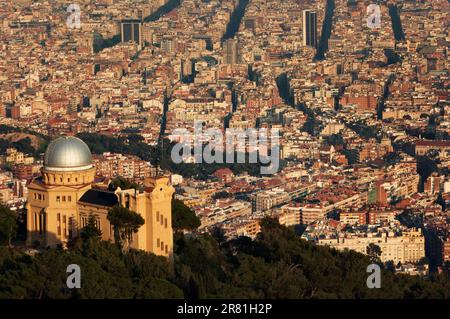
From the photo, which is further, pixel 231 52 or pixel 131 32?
pixel 131 32

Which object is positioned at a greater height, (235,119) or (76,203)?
(76,203)

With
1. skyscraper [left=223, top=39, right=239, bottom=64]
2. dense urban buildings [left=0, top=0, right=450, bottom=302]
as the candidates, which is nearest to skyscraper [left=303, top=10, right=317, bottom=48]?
dense urban buildings [left=0, top=0, right=450, bottom=302]

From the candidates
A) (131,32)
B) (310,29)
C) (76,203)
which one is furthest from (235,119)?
(76,203)

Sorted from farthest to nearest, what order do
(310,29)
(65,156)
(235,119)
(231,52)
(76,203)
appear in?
(310,29) < (231,52) < (235,119) < (65,156) < (76,203)

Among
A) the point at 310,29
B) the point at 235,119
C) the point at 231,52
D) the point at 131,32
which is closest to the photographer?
the point at 235,119

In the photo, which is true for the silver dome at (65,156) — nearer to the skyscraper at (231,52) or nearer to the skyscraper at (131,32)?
the skyscraper at (231,52)

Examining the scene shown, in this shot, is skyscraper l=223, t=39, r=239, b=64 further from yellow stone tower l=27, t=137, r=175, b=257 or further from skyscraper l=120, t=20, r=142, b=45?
yellow stone tower l=27, t=137, r=175, b=257

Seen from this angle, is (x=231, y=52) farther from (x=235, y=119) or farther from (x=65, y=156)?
(x=65, y=156)
